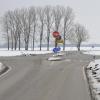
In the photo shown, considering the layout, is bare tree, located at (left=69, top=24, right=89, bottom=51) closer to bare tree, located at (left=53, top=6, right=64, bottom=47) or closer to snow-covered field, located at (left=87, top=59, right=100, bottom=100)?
bare tree, located at (left=53, top=6, right=64, bottom=47)

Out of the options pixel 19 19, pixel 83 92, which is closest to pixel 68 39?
pixel 19 19

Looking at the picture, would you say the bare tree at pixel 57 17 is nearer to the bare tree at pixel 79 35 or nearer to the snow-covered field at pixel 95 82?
the bare tree at pixel 79 35

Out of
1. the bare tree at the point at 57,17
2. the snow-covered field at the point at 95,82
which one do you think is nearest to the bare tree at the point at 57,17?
the bare tree at the point at 57,17

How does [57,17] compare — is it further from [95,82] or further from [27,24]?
[95,82]

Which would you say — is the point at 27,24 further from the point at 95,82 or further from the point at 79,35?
the point at 95,82

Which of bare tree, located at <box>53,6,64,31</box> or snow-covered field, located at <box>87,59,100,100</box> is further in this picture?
bare tree, located at <box>53,6,64,31</box>

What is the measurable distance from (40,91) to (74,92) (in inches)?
57.5

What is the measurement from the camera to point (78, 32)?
123812 millimetres

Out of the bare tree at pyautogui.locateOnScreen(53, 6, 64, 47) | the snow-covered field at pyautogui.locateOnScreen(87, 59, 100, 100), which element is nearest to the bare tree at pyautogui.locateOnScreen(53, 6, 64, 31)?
the bare tree at pyautogui.locateOnScreen(53, 6, 64, 47)

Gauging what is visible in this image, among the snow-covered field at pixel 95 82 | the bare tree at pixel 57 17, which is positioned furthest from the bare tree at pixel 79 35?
the snow-covered field at pixel 95 82

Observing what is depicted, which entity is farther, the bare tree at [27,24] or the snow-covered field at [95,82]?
the bare tree at [27,24]

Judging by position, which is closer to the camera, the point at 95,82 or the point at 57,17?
the point at 95,82

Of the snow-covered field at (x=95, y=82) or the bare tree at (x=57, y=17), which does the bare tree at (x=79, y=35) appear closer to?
the bare tree at (x=57, y=17)

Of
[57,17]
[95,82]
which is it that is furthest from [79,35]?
[95,82]
